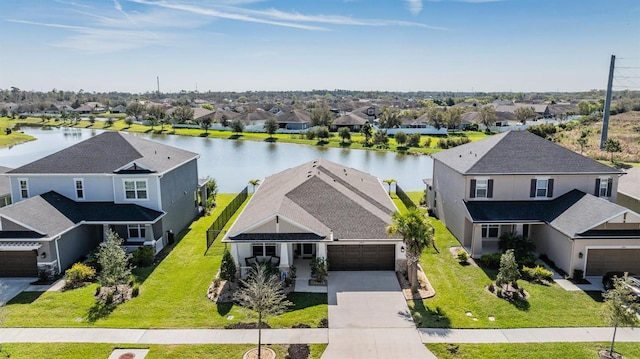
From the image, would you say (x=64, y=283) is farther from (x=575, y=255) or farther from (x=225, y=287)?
(x=575, y=255)

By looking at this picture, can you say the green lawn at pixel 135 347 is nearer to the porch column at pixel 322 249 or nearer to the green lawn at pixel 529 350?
the green lawn at pixel 529 350

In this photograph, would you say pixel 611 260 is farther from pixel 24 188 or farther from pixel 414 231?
pixel 24 188

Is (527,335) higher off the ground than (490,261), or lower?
lower

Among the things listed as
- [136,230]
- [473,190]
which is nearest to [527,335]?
[473,190]

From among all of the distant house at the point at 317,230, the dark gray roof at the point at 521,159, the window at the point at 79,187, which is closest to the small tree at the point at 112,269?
the distant house at the point at 317,230

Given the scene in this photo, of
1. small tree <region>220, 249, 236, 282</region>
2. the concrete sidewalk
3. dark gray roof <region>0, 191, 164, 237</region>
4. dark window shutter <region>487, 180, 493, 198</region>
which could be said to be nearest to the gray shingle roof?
small tree <region>220, 249, 236, 282</region>

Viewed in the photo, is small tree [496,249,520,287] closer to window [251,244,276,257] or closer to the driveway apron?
the driveway apron
